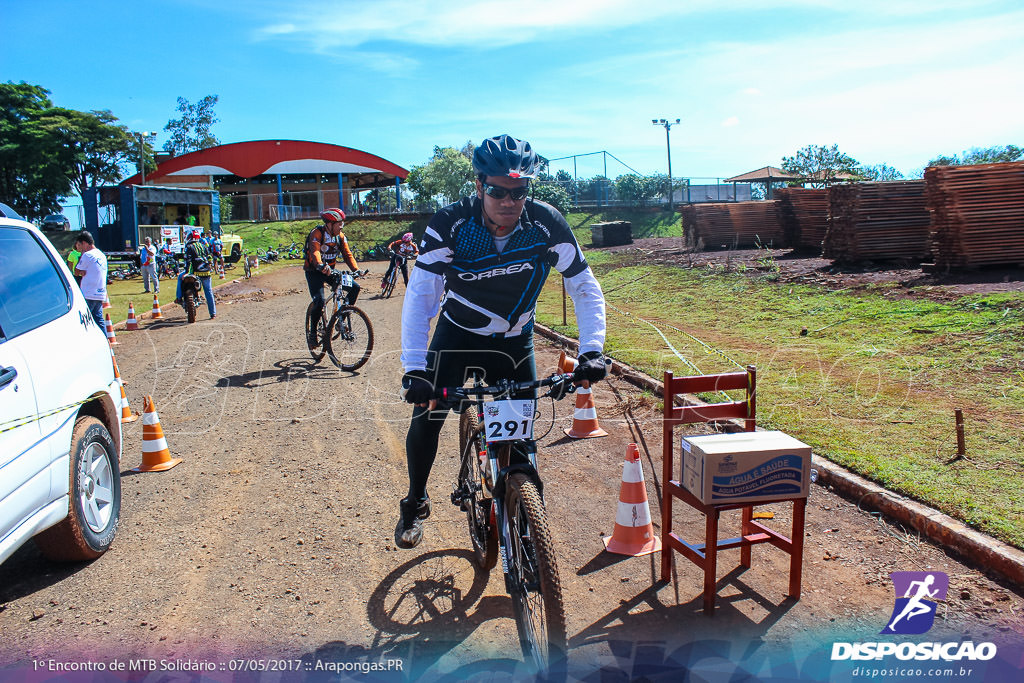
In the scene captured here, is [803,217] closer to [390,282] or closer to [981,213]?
[981,213]

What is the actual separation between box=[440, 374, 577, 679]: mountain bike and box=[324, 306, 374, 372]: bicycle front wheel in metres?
6.30

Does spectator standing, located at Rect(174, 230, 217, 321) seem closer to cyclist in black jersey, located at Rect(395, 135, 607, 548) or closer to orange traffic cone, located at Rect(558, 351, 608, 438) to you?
orange traffic cone, located at Rect(558, 351, 608, 438)

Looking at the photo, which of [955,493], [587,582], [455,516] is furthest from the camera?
[455,516]

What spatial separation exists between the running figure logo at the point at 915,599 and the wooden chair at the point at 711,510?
1.61ft

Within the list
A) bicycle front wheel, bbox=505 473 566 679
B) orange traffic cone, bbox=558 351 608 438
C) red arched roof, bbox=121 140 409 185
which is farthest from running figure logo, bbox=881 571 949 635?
red arched roof, bbox=121 140 409 185

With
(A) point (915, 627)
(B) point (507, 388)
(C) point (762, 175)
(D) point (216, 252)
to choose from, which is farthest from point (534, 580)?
(C) point (762, 175)

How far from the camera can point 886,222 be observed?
15.8 meters

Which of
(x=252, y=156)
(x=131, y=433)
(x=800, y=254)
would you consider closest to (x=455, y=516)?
(x=131, y=433)

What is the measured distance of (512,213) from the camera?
362cm

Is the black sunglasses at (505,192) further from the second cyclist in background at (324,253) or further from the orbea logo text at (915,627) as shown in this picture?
the second cyclist in background at (324,253)

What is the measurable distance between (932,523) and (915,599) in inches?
31.4

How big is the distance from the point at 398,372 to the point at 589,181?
120 feet

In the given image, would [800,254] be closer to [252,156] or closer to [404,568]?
[404,568]

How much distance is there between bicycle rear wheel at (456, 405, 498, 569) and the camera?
13.0 ft
